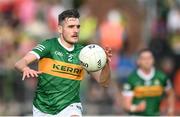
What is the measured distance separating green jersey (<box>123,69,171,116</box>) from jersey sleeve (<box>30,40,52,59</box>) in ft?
14.0

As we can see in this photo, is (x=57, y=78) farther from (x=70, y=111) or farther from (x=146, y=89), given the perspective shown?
(x=146, y=89)

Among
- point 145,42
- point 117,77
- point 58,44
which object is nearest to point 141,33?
point 145,42

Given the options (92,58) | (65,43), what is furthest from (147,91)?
(92,58)

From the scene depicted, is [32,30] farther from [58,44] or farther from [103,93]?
[58,44]

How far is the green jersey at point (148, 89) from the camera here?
1532 cm

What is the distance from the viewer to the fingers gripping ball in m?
11.0

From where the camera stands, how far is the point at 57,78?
1125 centimetres

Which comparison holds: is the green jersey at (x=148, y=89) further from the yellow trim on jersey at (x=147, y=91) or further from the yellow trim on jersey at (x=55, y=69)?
the yellow trim on jersey at (x=55, y=69)

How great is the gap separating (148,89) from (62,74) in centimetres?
435

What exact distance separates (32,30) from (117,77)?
97.2 inches

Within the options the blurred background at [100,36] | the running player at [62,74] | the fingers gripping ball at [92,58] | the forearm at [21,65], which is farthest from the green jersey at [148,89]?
the forearm at [21,65]

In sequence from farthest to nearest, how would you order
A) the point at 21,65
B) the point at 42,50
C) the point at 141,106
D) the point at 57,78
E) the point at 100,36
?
the point at 100,36 < the point at 141,106 < the point at 57,78 < the point at 42,50 < the point at 21,65

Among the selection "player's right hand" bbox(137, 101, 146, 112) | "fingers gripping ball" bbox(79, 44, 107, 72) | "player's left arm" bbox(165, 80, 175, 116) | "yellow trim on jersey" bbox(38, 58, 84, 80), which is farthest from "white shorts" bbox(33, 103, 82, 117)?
"player's left arm" bbox(165, 80, 175, 116)

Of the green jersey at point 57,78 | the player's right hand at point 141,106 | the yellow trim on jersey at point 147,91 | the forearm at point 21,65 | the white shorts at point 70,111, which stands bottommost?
the player's right hand at point 141,106
